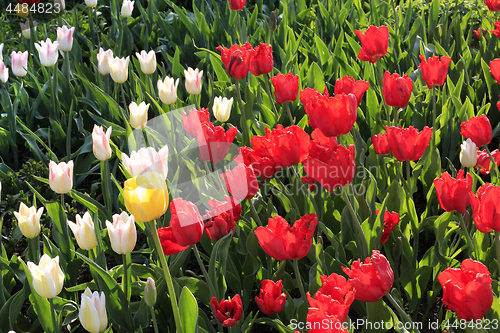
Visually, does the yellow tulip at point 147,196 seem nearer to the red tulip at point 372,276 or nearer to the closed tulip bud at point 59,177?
the red tulip at point 372,276

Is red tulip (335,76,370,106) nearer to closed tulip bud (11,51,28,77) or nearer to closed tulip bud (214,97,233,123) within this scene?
closed tulip bud (214,97,233,123)

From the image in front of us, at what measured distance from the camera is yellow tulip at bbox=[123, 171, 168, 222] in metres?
0.82

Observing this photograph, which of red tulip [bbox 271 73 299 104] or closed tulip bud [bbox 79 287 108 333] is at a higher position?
red tulip [bbox 271 73 299 104]

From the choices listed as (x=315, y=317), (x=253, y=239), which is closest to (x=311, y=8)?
(x=253, y=239)

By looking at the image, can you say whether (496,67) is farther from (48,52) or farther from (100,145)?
(48,52)

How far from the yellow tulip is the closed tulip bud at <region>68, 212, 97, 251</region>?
0.50 metres

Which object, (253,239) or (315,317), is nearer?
(315,317)

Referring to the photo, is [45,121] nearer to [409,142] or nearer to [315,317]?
[409,142]

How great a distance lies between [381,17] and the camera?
3.27 metres

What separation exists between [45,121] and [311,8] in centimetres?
235

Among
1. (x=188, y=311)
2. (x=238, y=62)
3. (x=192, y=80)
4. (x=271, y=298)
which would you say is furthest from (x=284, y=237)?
(x=192, y=80)

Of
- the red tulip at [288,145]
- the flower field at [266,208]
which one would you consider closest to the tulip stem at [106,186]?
the flower field at [266,208]

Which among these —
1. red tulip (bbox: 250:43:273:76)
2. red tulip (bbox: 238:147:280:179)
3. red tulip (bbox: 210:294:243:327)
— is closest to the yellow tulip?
red tulip (bbox: 210:294:243:327)

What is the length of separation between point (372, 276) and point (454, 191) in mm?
371
